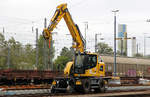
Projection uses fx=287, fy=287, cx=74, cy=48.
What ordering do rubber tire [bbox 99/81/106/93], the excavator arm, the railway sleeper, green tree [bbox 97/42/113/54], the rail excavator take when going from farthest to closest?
green tree [bbox 97/42/113/54]
the excavator arm
rubber tire [bbox 99/81/106/93]
the rail excavator
the railway sleeper

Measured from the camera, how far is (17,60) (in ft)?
253

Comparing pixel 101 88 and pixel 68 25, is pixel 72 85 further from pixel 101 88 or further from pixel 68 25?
pixel 68 25

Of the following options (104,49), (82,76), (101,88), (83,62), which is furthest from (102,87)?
(104,49)

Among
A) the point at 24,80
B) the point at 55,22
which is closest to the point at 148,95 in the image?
the point at 55,22

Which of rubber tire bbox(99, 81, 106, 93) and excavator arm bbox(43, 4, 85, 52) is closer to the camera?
rubber tire bbox(99, 81, 106, 93)

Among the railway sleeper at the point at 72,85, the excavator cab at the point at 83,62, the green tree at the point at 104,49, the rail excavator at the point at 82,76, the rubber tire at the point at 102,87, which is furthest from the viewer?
the green tree at the point at 104,49

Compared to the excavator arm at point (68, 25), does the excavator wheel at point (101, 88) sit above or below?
below

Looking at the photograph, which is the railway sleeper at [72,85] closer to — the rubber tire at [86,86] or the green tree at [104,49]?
the rubber tire at [86,86]

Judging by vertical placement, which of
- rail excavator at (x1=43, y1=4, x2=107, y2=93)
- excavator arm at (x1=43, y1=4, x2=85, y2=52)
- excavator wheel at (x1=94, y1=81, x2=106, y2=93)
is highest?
excavator arm at (x1=43, y1=4, x2=85, y2=52)

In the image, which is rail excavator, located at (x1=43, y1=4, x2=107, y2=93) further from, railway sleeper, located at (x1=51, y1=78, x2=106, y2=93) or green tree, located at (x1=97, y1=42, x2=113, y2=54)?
green tree, located at (x1=97, y1=42, x2=113, y2=54)

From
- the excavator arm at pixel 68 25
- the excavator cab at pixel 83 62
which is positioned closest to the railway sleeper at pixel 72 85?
the excavator cab at pixel 83 62

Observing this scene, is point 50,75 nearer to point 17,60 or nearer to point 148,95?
point 148,95

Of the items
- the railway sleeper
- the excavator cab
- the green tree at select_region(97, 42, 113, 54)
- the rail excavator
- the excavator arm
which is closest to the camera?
the railway sleeper

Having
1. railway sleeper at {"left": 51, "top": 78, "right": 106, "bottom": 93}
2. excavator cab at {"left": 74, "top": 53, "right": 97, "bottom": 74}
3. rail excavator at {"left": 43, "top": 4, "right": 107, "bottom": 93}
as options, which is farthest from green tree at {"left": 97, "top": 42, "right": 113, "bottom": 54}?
railway sleeper at {"left": 51, "top": 78, "right": 106, "bottom": 93}
